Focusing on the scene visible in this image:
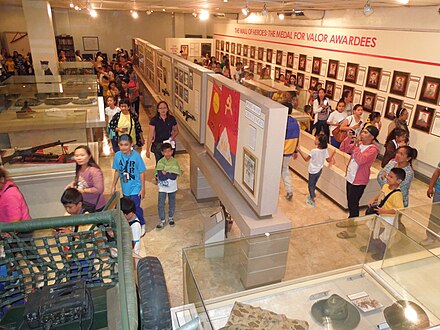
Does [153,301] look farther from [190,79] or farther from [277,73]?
[277,73]

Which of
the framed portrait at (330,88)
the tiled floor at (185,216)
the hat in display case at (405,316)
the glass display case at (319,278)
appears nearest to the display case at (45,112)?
the tiled floor at (185,216)

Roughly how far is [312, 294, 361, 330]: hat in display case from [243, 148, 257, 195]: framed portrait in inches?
52.0

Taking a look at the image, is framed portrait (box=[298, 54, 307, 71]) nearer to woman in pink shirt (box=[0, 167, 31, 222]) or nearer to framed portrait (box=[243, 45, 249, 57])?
framed portrait (box=[243, 45, 249, 57])

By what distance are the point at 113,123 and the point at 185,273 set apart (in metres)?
3.96

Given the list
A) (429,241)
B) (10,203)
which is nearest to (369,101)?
(429,241)

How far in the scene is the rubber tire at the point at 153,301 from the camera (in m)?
1.19

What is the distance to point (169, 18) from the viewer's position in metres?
20.2

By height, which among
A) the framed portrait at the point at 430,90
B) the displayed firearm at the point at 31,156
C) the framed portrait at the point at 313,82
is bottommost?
the displayed firearm at the point at 31,156

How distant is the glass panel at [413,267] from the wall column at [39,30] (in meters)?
10.4

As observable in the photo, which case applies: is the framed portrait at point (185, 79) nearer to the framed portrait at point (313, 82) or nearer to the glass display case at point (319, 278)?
the glass display case at point (319, 278)

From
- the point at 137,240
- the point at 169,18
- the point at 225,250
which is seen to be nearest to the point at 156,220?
the point at 137,240

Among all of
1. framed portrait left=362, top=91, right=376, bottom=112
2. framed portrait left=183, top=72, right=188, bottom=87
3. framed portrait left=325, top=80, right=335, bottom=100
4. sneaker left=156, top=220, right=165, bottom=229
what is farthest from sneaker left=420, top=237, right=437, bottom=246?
framed portrait left=325, top=80, right=335, bottom=100

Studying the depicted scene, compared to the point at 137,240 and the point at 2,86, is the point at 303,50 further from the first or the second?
the point at 137,240

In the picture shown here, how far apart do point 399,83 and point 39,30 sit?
9.61 meters
